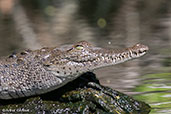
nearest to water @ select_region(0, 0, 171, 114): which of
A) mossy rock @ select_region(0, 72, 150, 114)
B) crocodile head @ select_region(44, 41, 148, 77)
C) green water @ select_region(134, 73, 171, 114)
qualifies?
green water @ select_region(134, 73, 171, 114)

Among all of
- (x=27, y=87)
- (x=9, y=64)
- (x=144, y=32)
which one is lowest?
(x=27, y=87)

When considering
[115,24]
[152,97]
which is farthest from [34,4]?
[152,97]

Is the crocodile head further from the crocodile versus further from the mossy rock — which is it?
the mossy rock

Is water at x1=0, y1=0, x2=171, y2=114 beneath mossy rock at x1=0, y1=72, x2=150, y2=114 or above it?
above

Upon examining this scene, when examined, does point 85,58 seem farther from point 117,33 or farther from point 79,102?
point 117,33

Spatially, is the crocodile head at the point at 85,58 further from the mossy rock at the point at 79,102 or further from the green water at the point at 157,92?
the green water at the point at 157,92

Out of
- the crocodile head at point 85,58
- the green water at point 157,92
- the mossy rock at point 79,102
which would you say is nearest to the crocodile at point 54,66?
the crocodile head at point 85,58

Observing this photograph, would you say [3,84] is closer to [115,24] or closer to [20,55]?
[20,55]

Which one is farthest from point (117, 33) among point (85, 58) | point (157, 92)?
point (85, 58)
